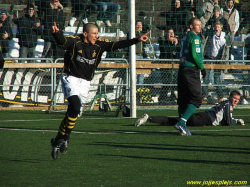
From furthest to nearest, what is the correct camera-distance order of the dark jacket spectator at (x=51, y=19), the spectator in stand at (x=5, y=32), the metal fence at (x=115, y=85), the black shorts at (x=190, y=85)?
the dark jacket spectator at (x=51, y=19)
the spectator in stand at (x=5, y=32)
the metal fence at (x=115, y=85)
the black shorts at (x=190, y=85)

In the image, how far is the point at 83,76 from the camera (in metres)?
7.55

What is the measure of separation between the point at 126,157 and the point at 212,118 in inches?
181

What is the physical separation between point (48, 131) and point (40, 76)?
6.95 meters

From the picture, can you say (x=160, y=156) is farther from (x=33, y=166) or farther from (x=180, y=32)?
(x=180, y=32)

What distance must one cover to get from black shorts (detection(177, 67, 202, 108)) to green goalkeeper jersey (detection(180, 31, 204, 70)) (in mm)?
129

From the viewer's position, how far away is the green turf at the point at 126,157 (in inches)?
212

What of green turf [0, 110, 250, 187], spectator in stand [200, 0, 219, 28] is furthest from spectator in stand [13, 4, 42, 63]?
green turf [0, 110, 250, 187]

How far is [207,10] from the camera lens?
19.2 metres

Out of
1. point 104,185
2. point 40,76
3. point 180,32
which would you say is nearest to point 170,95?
point 180,32

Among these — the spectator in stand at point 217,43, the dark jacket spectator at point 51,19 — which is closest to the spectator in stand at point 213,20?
the spectator in stand at point 217,43

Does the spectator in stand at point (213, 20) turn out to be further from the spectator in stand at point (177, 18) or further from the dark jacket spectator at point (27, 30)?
the dark jacket spectator at point (27, 30)

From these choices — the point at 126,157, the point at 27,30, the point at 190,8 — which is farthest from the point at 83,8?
the point at 126,157

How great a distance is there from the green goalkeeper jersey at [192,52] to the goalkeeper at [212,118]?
61.4 inches

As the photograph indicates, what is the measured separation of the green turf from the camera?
5.39 metres
